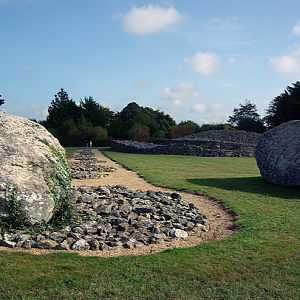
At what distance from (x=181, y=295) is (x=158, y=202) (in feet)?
16.9

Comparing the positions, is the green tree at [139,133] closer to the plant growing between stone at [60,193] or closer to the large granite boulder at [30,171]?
the large granite boulder at [30,171]

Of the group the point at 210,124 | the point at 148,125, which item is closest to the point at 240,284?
the point at 148,125

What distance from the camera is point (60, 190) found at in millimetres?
6691

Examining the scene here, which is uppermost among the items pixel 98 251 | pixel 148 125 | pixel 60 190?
pixel 148 125

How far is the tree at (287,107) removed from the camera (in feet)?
148

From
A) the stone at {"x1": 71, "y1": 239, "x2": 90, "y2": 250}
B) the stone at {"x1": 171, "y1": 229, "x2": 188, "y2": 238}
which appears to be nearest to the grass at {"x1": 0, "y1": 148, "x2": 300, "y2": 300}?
the stone at {"x1": 71, "y1": 239, "x2": 90, "y2": 250}

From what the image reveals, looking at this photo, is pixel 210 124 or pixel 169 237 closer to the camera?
pixel 169 237

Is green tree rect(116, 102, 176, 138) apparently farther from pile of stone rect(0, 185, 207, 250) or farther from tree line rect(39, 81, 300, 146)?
pile of stone rect(0, 185, 207, 250)

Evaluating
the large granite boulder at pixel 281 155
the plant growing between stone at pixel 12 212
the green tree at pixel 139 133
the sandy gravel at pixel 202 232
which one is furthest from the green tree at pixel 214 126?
the plant growing between stone at pixel 12 212

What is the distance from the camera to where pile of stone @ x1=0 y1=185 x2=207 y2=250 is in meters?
5.50

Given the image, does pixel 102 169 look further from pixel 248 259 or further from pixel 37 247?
pixel 248 259

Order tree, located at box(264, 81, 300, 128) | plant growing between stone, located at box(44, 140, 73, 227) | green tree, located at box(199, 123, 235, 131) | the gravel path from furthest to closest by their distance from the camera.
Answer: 1. green tree, located at box(199, 123, 235, 131)
2. tree, located at box(264, 81, 300, 128)
3. plant growing between stone, located at box(44, 140, 73, 227)
4. the gravel path

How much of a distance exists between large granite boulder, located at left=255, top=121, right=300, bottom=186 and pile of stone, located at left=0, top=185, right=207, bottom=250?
15.5ft

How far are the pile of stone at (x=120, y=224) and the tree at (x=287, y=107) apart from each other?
1643 inches
